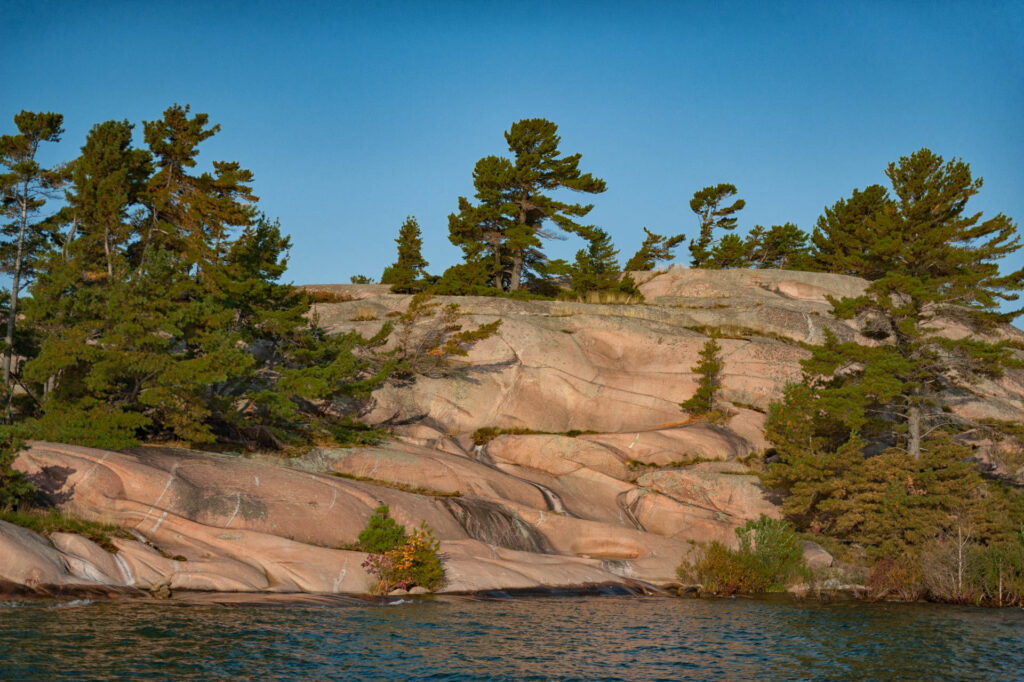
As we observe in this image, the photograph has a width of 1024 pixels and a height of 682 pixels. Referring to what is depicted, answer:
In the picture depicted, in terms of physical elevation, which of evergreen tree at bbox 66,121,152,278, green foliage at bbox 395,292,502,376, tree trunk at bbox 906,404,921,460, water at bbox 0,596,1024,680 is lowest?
water at bbox 0,596,1024,680

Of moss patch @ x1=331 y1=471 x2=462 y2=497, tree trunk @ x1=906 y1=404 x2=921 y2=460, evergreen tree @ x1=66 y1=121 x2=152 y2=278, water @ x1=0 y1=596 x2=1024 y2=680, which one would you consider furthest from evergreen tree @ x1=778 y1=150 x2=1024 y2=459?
evergreen tree @ x1=66 y1=121 x2=152 y2=278

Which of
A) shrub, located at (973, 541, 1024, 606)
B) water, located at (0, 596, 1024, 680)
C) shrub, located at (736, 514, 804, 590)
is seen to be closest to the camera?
water, located at (0, 596, 1024, 680)

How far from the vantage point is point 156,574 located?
1948 centimetres

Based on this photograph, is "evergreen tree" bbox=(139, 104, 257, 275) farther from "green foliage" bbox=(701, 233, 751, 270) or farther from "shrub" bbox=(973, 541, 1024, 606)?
"green foliage" bbox=(701, 233, 751, 270)

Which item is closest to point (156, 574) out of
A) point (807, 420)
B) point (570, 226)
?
point (807, 420)

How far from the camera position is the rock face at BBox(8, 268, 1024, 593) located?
70.3 feet

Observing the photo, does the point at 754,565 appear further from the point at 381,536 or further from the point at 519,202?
the point at 519,202

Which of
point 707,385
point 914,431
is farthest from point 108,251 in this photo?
point 914,431

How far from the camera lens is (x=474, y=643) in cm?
1650

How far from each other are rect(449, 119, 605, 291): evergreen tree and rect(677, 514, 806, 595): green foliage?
3119 centimetres

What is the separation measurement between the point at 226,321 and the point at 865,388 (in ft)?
82.5

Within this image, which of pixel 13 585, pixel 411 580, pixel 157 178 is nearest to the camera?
pixel 13 585

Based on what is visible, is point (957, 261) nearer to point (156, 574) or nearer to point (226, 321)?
point (226, 321)

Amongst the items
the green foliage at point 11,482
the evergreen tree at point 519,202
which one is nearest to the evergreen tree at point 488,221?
the evergreen tree at point 519,202
